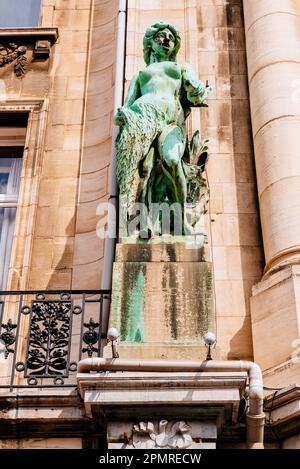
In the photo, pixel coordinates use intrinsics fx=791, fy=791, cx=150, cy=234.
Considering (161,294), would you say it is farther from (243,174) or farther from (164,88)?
(243,174)

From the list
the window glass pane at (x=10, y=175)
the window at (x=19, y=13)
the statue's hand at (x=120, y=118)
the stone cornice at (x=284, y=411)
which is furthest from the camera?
the window at (x=19, y=13)

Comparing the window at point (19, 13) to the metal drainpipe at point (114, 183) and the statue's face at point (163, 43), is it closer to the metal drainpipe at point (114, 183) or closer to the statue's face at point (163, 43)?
the metal drainpipe at point (114, 183)

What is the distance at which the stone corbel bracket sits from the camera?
9977mm

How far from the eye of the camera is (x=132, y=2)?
32.3 feet

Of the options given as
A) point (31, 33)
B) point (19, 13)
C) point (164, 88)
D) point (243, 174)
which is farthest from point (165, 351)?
point (19, 13)

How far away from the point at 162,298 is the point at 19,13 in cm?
608

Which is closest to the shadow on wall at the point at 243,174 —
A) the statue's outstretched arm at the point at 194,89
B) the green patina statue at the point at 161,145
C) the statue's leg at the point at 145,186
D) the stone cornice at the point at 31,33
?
the green patina statue at the point at 161,145

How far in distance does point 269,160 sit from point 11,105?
337 centimetres

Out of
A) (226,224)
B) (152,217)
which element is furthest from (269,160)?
(152,217)

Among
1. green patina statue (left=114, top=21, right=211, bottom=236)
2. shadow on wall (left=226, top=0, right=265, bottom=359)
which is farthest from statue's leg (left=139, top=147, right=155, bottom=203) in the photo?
shadow on wall (left=226, top=0, right=265, bottom=359)

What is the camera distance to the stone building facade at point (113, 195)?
591 cm

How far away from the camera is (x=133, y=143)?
732 cm

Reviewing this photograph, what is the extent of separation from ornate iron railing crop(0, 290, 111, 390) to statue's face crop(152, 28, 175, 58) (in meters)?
2.54

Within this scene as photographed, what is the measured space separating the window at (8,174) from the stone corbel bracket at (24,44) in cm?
73
